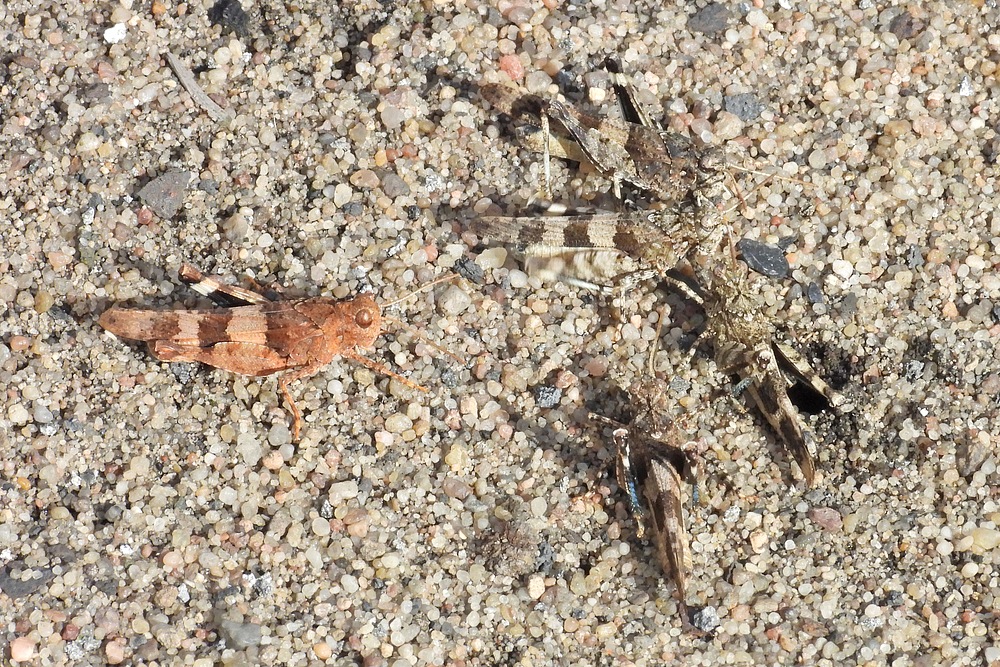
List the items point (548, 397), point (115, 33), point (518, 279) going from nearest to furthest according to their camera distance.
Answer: point (548, 397) < point (518, 279) < point (115, 33)

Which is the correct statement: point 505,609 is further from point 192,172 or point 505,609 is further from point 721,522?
point 192,172

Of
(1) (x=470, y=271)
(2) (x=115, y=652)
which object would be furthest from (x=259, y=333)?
(2) (x=115, y=652)

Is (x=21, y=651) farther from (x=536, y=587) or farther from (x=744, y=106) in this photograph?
(x=744, y=106)

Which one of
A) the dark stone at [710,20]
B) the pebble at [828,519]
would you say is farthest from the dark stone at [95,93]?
the pebble at [828,519]

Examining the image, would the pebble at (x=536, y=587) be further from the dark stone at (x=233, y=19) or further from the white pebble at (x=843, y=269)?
the dark stone at (x=233, y=19)

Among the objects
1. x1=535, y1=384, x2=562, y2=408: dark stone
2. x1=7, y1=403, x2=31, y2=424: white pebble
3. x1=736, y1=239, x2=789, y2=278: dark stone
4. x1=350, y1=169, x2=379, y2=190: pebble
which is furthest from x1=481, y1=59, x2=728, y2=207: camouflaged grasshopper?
x1=7, y1=403, x2=31, y2=424: white pebble

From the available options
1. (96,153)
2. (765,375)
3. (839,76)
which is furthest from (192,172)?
(839,76)
